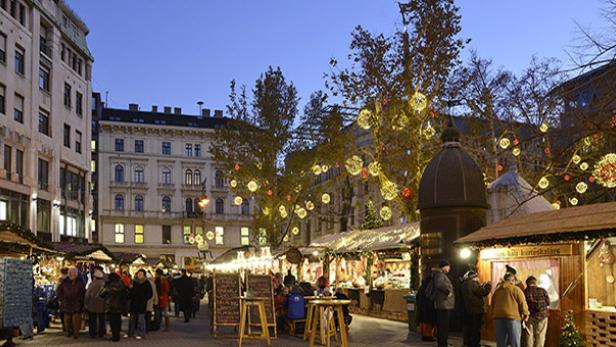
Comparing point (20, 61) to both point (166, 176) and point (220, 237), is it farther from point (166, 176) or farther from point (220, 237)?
point (220, 237)

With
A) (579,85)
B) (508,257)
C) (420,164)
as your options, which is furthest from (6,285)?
(420,164)

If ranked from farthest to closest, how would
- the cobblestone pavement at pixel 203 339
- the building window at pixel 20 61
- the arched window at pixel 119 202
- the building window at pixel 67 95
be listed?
the arched window at pixel 119 202 < the building window at pixel 67 95 < the building window at pixel 20 61 < the cobblestone pavement at pixel 203 339

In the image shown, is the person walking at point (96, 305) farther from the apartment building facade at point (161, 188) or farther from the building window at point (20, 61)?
the apartment building facade at point (161, 188)

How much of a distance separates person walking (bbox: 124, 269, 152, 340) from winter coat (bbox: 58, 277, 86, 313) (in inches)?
50.0

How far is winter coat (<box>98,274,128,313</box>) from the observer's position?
19.0 meters

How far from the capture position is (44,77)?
144 feet

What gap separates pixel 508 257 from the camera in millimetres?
16625

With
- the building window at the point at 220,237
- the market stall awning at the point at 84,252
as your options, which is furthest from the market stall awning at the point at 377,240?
the building window at the point at 220,237

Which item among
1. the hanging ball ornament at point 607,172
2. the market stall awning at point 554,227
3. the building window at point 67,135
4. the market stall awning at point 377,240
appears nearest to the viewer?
the market stall awning at point 554,227

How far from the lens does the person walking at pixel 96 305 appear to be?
19.8 meters

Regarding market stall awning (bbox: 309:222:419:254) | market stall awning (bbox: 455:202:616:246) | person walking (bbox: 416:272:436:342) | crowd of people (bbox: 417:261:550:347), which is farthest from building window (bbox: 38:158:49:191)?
market stall awning (bbox: 455:202:616:246)

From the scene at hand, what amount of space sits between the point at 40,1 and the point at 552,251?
35.5 meters

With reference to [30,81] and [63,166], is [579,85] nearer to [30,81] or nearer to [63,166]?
[30,81]

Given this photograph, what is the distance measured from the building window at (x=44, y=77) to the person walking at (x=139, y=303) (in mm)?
26271
